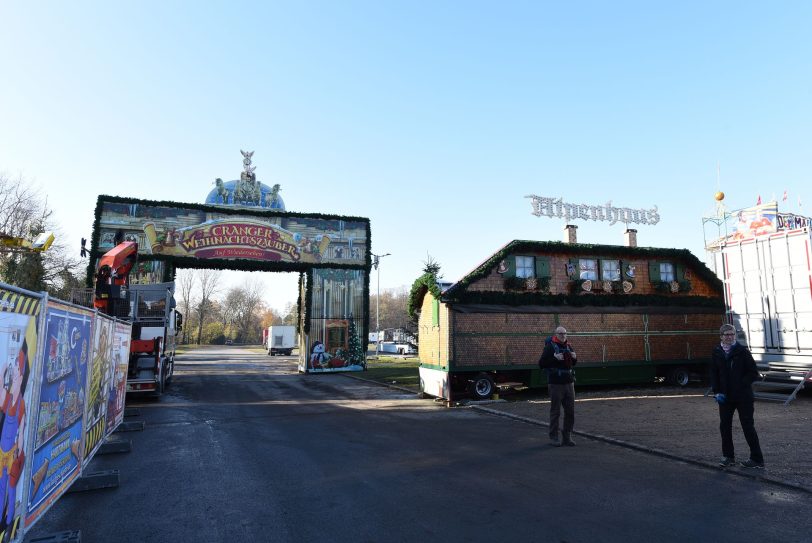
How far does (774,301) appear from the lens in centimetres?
1301

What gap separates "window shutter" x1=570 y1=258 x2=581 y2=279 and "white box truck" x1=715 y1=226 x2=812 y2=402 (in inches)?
171

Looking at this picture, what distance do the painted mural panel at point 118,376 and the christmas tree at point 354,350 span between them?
741 inches

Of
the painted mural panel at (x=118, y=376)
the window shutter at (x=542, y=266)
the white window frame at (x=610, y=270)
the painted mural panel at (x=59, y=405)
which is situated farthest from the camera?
the white window frame at (x=610, y=270)

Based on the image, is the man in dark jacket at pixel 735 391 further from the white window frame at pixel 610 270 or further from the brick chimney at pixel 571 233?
the brick chimney at pixel 571 233

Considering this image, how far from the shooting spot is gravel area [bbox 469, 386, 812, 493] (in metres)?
7.09

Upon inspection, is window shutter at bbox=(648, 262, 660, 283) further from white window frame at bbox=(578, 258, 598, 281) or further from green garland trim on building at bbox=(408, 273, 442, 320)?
green garland trim on building at bbox=(408, 273, 442, 320)

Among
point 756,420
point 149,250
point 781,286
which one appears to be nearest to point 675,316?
point 781,286

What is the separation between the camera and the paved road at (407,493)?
4586mm

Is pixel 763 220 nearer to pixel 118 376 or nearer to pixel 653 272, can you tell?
pixel 653 272

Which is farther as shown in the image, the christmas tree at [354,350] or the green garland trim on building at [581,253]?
the christmas tree at [354,350]

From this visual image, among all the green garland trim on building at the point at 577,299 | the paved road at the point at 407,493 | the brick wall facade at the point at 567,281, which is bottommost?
the paved road at the point at 407,493

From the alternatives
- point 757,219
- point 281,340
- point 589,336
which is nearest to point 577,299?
point 589,336

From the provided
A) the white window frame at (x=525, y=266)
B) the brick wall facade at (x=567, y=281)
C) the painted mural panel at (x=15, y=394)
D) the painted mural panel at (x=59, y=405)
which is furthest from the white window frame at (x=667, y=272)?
the painted mural panel at (x=15, y=394)

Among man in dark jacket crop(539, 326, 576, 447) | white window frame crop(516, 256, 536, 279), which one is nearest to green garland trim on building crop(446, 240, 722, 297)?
white window frame crop(516, 256, 536, 279)
